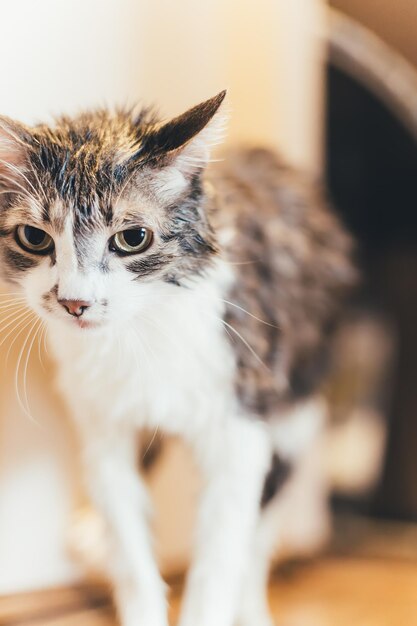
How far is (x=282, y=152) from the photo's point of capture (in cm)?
176

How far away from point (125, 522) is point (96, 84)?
2.38 feet

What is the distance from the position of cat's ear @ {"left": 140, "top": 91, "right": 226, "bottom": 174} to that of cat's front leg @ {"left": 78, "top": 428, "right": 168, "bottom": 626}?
19.5 inches

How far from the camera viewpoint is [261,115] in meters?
1.66

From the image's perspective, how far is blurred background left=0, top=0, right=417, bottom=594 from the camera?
114 cm

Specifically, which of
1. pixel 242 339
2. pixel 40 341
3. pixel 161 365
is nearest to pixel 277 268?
pixel 242 339

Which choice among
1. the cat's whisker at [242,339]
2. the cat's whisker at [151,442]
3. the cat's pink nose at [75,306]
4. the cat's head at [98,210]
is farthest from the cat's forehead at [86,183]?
the cat's whisker at [151,442]

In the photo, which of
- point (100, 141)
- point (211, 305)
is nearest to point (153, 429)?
point (211, 305)

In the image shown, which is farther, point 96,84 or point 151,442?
point 151,442

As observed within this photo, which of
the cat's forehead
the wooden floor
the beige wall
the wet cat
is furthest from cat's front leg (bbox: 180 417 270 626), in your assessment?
the cat's forehead

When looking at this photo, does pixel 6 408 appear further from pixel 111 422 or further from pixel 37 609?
pixel 37 609

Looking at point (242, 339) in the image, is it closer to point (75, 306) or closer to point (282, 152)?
point (75, 306)

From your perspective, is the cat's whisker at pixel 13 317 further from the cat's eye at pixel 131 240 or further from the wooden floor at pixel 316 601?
the wooden floor at pixel 316 601

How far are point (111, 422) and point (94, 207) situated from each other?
407 millimetres

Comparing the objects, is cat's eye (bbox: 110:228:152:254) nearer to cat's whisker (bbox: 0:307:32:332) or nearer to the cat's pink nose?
the cat's pink nose
